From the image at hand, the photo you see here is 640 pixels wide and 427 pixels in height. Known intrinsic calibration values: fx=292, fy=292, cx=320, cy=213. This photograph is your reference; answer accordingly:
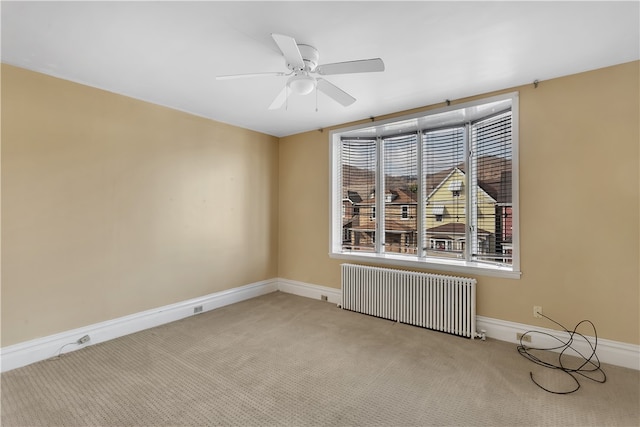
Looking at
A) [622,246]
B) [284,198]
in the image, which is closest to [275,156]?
[284,198]

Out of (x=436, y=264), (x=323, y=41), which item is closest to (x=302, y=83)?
(x=323, y=41)

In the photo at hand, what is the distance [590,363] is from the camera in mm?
2566

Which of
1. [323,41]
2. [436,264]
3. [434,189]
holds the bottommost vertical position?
[436,264]

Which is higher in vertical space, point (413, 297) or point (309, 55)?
point (309, 55)

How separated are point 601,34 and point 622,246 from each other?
1.72 meters

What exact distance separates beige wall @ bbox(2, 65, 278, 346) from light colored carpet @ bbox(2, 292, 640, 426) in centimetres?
57

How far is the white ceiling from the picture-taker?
6.10 ft

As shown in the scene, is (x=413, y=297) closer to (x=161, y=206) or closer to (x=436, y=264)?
(x=436, y=264)

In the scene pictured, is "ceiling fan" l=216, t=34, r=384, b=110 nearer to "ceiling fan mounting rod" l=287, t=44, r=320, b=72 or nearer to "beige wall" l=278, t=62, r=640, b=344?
"ceiling fan mounting rod" l=287, t=44, r=320, b=72

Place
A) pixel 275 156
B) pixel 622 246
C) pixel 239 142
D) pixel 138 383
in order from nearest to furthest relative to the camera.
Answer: pixel 138 383, pixel 622 246, pixel 239 142, pixel 275 156

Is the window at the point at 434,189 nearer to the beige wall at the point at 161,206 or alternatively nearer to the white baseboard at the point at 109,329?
the beige wall at the point at 161,206

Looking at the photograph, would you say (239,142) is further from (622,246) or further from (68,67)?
(622,246)

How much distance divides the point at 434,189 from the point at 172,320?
3.65m

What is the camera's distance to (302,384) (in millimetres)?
2297
